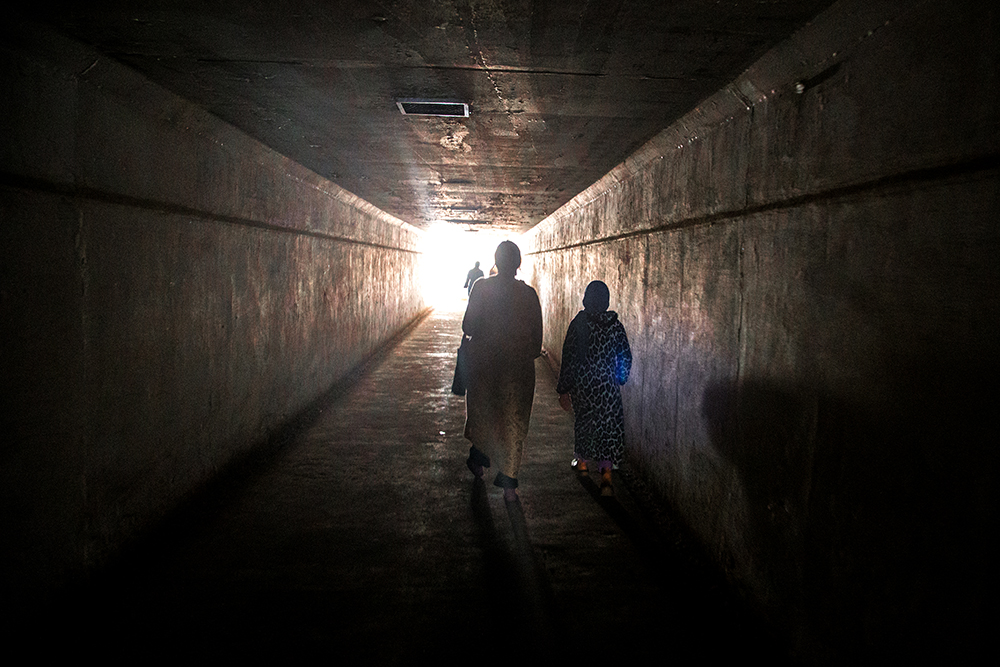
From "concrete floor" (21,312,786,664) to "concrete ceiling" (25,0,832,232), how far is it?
2778 mm

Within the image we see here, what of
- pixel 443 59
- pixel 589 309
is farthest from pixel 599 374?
pixel 443 59

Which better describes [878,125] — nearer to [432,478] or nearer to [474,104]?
[474,104]

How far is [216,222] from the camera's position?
434cm

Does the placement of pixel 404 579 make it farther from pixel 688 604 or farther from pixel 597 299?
pixel 597 299

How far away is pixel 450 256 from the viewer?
126ft

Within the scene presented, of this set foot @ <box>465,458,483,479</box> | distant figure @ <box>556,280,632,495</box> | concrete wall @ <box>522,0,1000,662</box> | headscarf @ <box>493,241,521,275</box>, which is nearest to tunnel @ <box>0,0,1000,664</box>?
concrete wall @ <box>522,0,1000,662</box>

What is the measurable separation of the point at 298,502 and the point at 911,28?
14.4 feet

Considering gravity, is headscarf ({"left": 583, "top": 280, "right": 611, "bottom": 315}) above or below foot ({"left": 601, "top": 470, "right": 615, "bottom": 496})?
above

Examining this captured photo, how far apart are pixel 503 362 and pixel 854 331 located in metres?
2.67

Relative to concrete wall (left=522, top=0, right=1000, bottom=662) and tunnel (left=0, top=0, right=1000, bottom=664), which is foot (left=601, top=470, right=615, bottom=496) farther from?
concrete wall (left=522, top=0, right=1000, bottom=662)

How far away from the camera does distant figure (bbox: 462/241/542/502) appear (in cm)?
440

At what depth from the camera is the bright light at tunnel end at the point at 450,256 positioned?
17219mm

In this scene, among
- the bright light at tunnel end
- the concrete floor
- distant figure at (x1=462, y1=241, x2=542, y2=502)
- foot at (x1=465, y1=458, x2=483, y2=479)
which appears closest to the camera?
the concrete floor

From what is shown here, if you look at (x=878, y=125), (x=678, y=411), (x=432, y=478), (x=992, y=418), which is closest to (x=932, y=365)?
(x=992, y=418)
